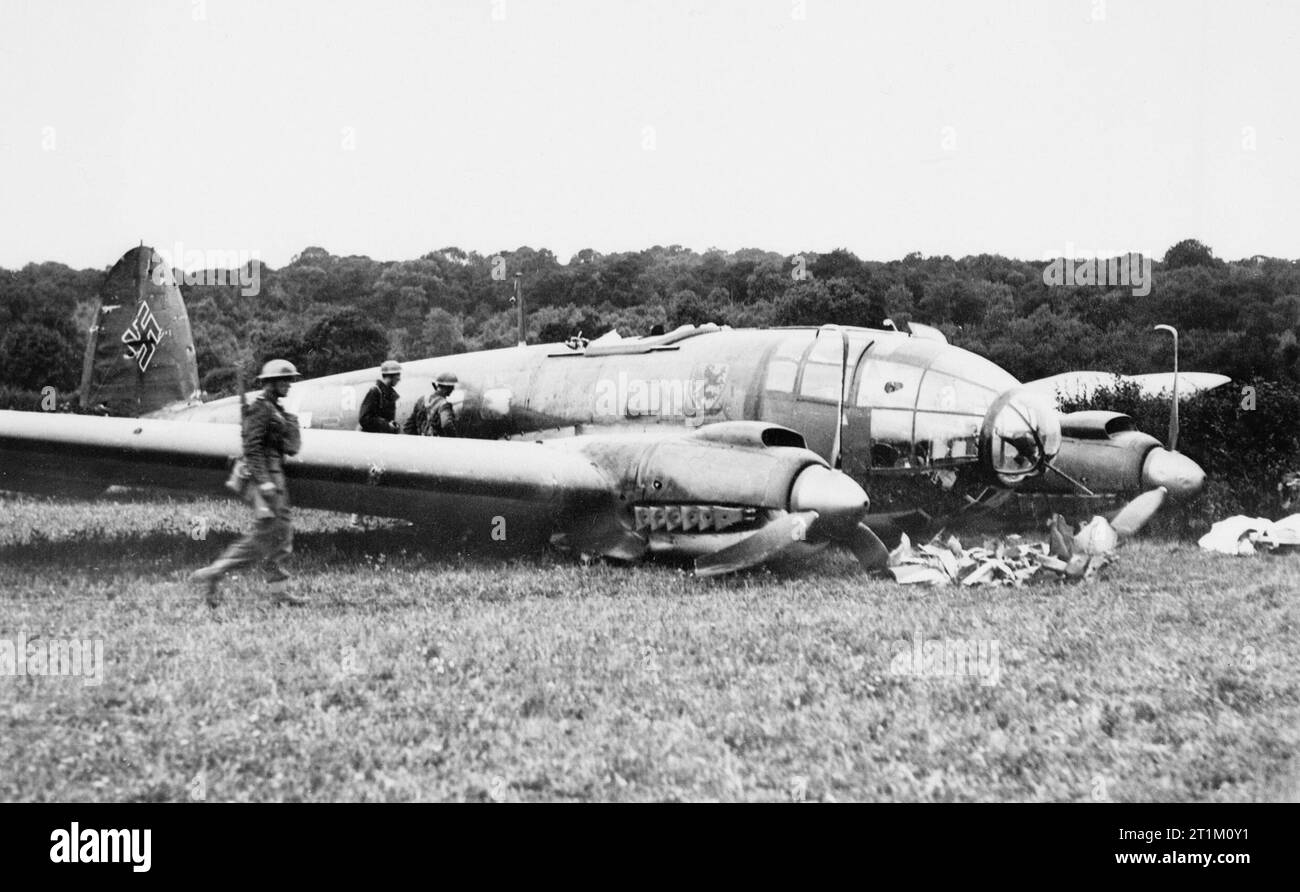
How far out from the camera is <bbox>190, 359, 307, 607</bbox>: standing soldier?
7.69 meters

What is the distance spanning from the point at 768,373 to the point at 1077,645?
4678mm

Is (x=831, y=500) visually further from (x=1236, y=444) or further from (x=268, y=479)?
(x=1236, y=444)

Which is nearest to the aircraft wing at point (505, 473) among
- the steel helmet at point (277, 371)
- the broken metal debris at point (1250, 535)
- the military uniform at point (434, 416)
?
the steel helmet at point (277, 371)

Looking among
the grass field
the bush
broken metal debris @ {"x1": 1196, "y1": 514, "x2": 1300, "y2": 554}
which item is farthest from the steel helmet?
the bush

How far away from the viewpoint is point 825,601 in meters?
7.75

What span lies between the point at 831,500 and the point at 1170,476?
4696 mm

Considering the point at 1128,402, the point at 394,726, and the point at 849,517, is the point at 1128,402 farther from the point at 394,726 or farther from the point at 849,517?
the point at 394,726

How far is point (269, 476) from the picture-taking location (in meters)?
7.84

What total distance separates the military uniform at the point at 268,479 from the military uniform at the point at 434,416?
403cm

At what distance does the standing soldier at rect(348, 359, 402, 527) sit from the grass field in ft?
11.9

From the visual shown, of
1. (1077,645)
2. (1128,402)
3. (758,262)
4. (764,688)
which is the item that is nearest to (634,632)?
(764,688)

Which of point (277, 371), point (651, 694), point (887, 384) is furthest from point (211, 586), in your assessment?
point (887, 384)

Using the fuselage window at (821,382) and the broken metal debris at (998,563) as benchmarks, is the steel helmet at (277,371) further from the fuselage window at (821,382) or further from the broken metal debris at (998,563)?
the broken metal debris at (998,563)

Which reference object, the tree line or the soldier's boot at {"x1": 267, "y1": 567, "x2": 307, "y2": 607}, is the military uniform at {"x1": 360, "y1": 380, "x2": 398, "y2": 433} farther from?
the soldier's boot at {"x1": 267, "y1": 567, "x2": 307, "y2": 607}
